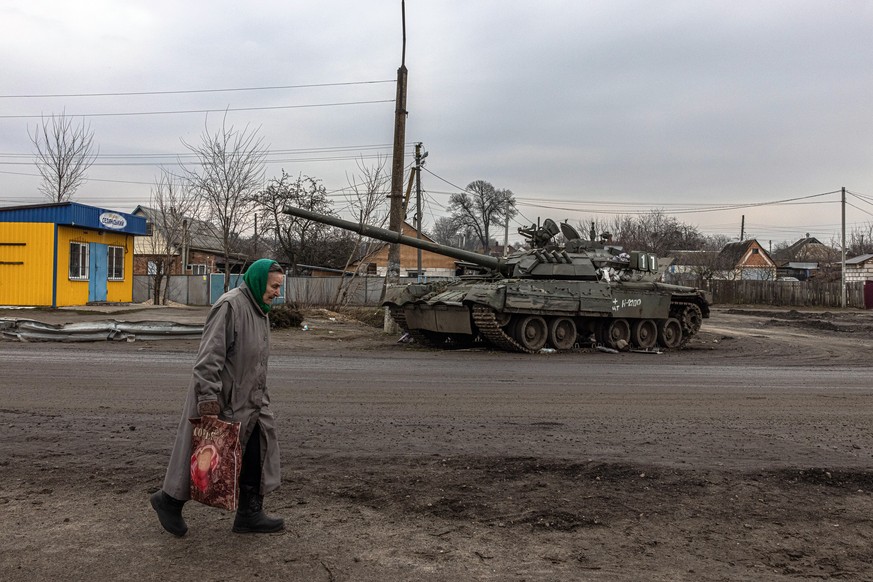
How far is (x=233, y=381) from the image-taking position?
423cm

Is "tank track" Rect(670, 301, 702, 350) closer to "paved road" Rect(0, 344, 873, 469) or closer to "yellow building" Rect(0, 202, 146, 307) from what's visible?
"paved road" Rect(0, 344, 873, 469)

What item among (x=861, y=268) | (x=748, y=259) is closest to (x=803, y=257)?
(x=748, y=259)

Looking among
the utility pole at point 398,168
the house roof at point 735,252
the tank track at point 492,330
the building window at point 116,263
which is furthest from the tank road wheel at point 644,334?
the house roof at point 735,252

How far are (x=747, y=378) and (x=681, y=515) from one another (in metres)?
8.31

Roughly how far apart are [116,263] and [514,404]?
70.1ft

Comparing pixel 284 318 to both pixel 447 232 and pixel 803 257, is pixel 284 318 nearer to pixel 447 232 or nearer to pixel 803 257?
pixel 447 232

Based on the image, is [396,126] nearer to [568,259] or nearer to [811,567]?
[568,259]

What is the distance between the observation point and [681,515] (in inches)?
186

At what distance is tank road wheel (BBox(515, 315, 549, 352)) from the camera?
16.5 metres

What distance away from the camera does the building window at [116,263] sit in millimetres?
26438

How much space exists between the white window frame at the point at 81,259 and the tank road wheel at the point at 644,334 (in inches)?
661

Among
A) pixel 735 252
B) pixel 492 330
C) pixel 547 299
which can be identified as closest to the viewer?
pixel 492 330

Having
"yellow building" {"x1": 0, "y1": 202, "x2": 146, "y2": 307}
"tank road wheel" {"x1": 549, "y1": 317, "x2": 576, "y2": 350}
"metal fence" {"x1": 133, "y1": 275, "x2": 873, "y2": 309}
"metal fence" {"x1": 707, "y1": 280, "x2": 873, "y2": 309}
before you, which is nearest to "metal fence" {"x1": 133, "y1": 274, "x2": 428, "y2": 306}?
"metal fence" {"x1": 133, "y1": 275, "x2": 873, "y2": 309}

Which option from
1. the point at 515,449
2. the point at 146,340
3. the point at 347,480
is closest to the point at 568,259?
the point at 146,340
